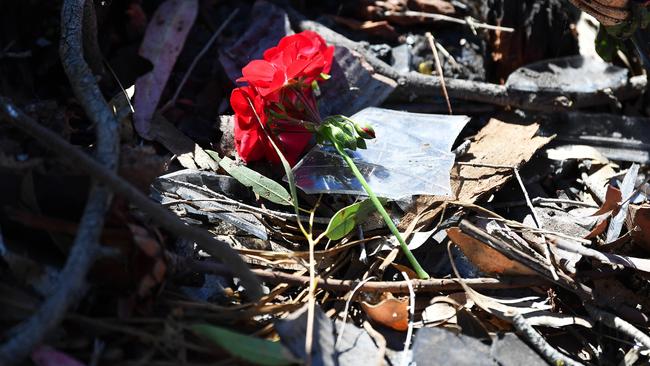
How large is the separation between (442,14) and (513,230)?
3.21 feet

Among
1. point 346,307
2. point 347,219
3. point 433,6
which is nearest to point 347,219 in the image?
point 347,219

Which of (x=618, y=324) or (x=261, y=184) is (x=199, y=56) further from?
(x=618, y=324)

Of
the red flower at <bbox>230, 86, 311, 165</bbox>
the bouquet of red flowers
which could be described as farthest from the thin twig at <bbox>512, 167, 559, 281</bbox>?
the red flower at <bbox>230, 86, 311, 165</bbox>

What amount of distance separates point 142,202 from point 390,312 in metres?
0.58

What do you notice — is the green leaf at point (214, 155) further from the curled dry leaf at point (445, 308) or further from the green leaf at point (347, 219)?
the curled dry leaf at point (445, 308)

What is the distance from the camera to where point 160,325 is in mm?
1421

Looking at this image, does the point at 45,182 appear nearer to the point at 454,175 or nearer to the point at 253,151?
the point at 253,151

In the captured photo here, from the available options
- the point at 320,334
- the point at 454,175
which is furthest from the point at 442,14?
the point at 320,334

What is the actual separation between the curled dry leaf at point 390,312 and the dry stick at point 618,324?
43 cm

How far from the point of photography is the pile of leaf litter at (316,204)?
1396mm

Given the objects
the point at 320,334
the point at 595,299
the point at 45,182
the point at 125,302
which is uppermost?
the point at 45,182

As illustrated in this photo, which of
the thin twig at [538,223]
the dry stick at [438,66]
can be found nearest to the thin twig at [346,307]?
the thin twig at [538,223]

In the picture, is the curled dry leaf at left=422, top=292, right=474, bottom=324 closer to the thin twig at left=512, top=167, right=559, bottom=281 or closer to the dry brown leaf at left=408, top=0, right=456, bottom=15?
the thin twig at left=512, top=167, right=559, bottom=281

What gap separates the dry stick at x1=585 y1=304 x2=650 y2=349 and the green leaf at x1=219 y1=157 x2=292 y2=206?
74cm
